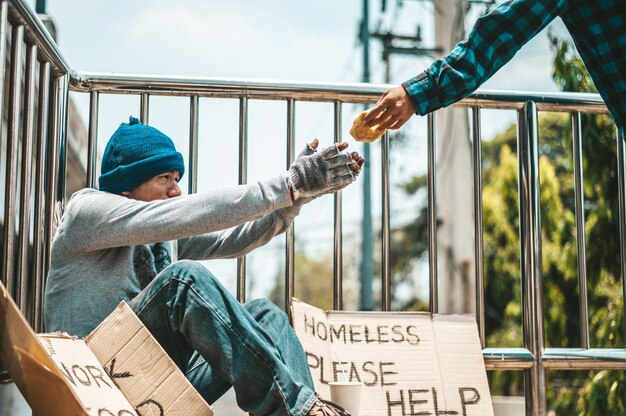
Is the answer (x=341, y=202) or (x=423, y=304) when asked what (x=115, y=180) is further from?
(x=423, y=304)

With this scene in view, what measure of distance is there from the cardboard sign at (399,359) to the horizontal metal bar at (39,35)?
1.07m

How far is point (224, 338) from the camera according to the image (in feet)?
7.23

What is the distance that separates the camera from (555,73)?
19.8 ft

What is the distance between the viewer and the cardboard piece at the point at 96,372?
1940 millimetres

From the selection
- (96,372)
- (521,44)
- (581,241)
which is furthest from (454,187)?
(96,372)

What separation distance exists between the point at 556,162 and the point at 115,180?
1850 centimetres

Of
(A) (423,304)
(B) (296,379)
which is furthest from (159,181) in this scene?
(A) (423,304)

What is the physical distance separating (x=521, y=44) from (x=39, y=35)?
1377 mm

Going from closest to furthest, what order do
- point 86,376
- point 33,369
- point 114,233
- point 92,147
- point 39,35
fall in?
1. point 33,369
2. point 86,376
3. point 114,233
4. point 39,35
5. point 92,147

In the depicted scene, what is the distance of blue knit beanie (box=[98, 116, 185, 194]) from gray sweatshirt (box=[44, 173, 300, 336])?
0.29 feet

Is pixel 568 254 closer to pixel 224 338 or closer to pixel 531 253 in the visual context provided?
pixel 531 253

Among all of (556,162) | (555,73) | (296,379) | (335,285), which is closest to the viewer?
(296,379)

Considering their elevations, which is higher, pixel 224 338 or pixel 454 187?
pixel 454 187

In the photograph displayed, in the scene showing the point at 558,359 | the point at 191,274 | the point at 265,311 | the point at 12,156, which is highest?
the point at 12,156
